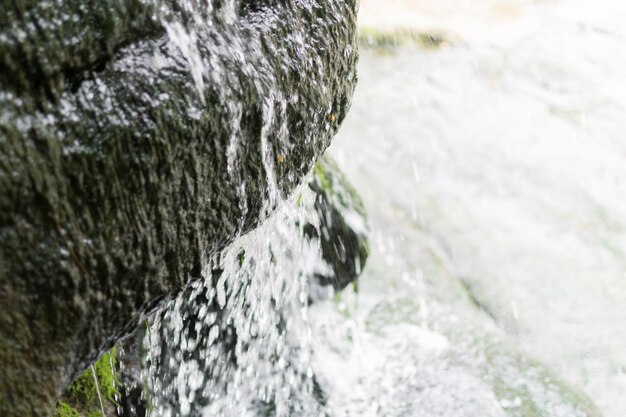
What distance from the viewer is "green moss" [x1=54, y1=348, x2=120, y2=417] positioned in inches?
97.5

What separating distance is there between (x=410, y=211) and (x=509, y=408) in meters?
2.56

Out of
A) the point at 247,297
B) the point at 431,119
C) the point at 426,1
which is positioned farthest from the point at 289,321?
the point at 426,1

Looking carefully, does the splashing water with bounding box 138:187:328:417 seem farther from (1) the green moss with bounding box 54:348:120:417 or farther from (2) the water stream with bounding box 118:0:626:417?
(1) the green moss with bounding box 54:348:120:417

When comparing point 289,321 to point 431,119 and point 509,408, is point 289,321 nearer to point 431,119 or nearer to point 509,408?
point 509,408

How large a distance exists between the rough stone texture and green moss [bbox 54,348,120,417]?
2.86 ft

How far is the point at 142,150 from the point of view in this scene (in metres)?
1.58

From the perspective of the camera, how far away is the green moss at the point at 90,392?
248 cm

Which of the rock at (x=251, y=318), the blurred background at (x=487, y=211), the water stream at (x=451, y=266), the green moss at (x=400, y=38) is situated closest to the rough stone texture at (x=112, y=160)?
the water stream at (x=451, y=266)

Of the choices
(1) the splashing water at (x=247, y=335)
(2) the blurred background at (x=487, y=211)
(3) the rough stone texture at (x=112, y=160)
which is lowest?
(2) the blurred background at (x=487, y=211)

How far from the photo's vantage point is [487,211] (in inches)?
237

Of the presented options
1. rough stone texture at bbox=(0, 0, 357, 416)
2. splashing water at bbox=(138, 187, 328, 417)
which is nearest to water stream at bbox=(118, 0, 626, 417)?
splashing water at bbox=(138, 187, 328, 417)

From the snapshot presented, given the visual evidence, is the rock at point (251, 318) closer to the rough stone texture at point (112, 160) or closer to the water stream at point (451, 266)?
the water stream at point (451, 266)

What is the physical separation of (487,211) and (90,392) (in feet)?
14.1

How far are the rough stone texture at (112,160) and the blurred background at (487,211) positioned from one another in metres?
2.07
